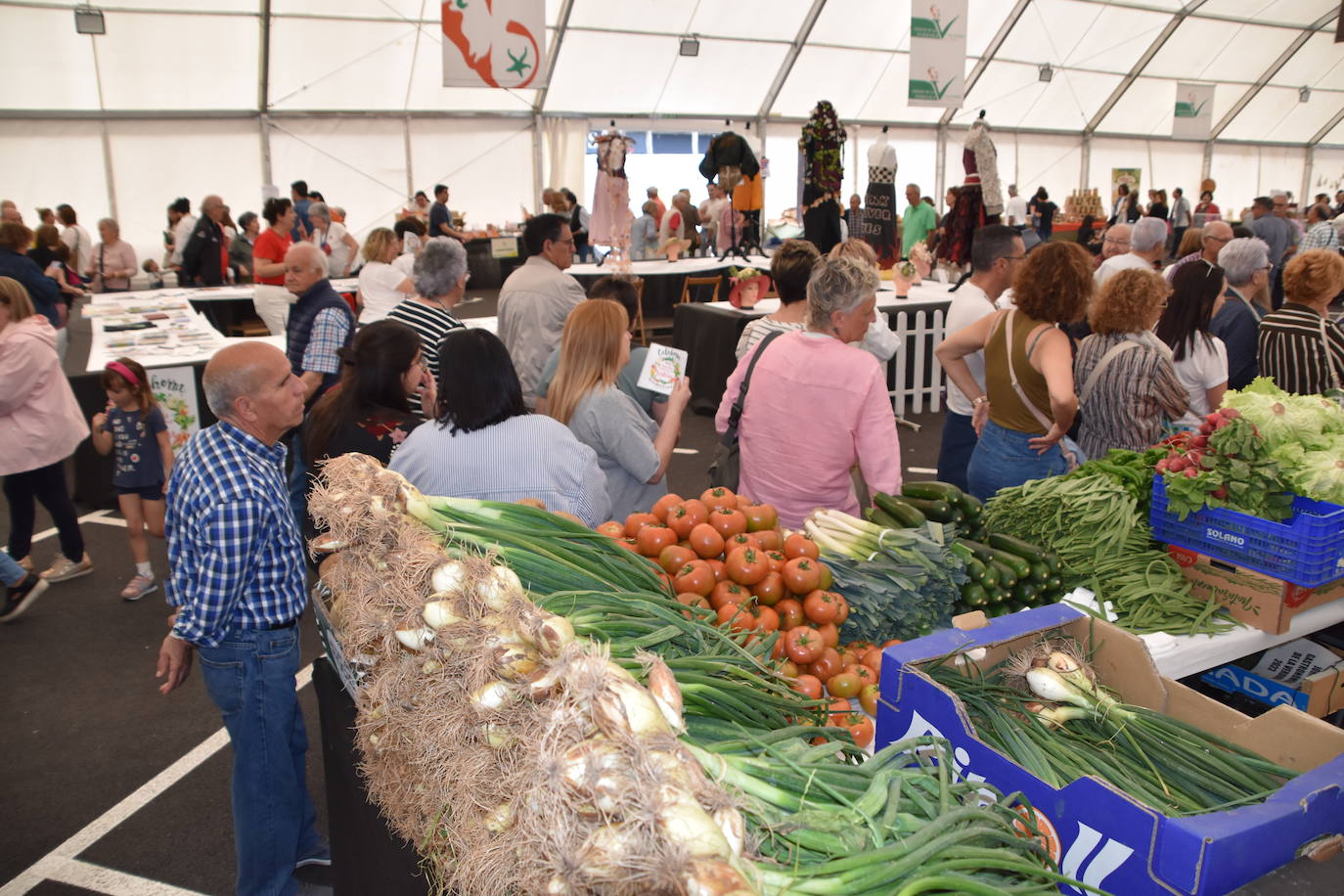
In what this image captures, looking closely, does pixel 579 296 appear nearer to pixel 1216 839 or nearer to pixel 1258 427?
pixel 1258 427

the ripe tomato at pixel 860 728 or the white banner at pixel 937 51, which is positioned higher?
the white banner at pixel 937 51

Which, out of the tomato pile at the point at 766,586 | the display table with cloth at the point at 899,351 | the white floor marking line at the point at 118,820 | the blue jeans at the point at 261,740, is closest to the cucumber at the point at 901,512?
the tomato pile at the point at 766,586

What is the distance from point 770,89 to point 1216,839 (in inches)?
784

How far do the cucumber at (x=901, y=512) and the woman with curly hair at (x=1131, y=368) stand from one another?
139 cm

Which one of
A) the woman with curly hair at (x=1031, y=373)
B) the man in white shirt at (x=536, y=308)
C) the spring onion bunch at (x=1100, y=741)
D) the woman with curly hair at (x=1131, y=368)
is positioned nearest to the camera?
the spring onion bunch at (x=1100, y=741)

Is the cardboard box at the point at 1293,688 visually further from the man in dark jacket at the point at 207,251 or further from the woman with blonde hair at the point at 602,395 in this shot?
the man in dark jacket at the point at 207,251

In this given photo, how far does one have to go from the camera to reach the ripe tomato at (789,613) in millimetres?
2324

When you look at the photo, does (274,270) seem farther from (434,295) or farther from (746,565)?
(746,565)

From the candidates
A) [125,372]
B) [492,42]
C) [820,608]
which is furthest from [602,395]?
[492,42]

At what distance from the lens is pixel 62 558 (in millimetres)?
5480

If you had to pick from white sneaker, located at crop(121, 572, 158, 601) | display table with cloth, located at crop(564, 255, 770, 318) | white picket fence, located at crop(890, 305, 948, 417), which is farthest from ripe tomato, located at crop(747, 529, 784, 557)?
display table with cloth, located at crop(564, 255, 770, 318)

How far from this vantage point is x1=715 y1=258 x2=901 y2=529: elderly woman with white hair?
3053 millimetres

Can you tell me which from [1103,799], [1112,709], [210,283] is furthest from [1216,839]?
[210,283]

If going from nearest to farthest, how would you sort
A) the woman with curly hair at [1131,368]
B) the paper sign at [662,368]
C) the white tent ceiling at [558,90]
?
the paper sign at [662,368] < the woman with curly hair at [1131,368] < the white tent ceiling at [558,90]
